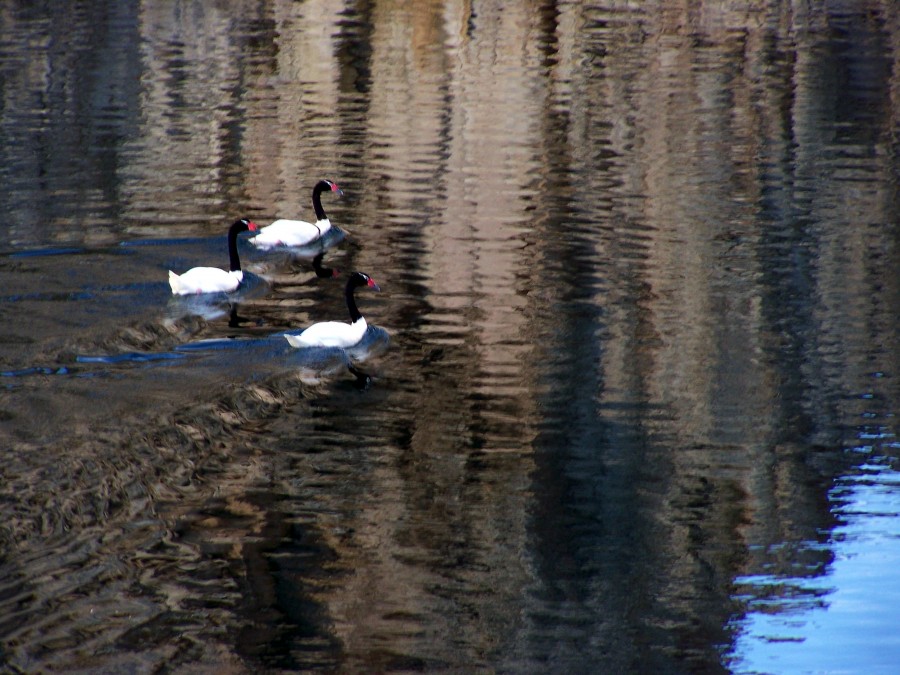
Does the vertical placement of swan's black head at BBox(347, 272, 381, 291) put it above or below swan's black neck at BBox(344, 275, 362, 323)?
above

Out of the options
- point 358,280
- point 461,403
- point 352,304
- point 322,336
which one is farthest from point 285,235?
point 461,403

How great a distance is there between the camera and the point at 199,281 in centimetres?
1639

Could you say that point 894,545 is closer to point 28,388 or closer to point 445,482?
point 445,482

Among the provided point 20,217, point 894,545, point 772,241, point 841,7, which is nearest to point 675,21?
point 841,7

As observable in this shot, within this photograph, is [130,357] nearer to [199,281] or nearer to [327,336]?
[327,336]

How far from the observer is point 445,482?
12.2 metres

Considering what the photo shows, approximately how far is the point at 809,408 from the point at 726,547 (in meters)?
3.34

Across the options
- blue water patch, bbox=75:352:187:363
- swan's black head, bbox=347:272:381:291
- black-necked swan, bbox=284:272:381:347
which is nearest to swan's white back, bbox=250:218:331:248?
swan's black head, bbox=347:272:381:291

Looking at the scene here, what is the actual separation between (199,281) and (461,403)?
4525 mm

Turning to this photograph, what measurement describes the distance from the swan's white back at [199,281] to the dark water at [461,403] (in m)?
0.18

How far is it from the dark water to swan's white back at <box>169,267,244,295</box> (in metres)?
0.18

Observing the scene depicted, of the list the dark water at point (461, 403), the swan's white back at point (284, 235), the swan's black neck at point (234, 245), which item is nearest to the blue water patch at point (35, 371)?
the dark water at point (461, 403)

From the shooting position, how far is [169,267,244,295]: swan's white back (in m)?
16.4

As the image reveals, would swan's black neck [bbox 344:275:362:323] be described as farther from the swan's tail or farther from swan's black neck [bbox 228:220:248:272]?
swan's black neck [bbox 228:220:248:272]
